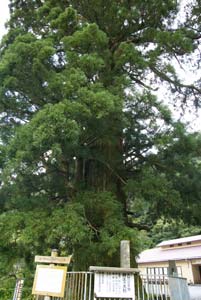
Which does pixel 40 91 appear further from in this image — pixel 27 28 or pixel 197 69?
pixel 197 69

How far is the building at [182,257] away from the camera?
606 inches

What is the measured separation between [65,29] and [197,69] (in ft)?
12.4

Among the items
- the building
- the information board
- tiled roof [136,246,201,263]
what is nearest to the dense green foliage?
the information board

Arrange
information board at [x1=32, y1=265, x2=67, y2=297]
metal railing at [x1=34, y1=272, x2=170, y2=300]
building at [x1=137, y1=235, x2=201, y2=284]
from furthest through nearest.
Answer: building at [x1=137, y1=235, x2=201, y2=284], metal railing at [x1=34, y1=272, x2=170, y2=300], information board at [x1=32, y1=265, x2=67, y2=297]

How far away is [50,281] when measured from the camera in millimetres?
4102

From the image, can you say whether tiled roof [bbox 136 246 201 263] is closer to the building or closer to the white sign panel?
the building

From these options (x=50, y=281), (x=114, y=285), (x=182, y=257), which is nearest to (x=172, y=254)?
(x=182, y=257)

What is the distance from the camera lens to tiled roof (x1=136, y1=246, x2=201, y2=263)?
50.8ft

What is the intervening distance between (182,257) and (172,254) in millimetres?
1450

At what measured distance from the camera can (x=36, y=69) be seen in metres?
5.14

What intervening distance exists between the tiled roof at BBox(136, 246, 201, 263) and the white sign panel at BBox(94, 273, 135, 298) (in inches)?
461

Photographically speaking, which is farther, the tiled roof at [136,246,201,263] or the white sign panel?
the tiled roof at [136,246,201,263]

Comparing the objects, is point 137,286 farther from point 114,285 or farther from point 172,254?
point 172,254

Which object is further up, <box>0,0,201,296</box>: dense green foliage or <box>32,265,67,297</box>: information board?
<box>0,0,201,296</box>: dense green foliage
